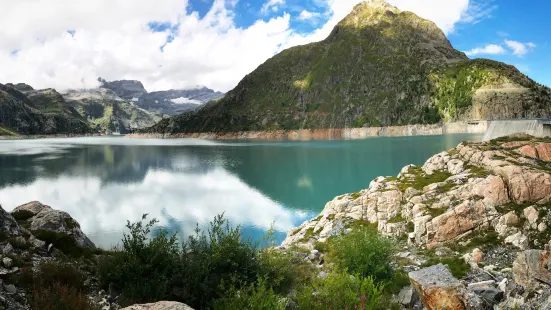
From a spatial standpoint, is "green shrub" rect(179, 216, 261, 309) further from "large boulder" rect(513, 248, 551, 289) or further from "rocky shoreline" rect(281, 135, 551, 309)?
"large boulder" rect(513, 248, 551, 289)

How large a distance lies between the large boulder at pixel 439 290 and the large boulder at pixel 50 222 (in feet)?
50.4

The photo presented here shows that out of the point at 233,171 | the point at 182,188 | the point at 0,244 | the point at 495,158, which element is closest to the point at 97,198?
the point at 182,188

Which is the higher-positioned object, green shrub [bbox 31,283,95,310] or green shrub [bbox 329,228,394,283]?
green shrub [bbox 31,283,95,310]

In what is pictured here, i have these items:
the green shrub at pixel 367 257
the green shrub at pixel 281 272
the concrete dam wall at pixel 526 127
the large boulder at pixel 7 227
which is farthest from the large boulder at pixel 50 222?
the concrete dam wall at pixel 526 127

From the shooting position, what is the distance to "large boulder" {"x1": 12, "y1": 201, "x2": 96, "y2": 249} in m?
16.9

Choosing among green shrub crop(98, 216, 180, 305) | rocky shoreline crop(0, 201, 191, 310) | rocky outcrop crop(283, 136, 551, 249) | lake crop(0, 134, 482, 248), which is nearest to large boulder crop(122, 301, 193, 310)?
rocky shoreline crop(0, 201, 191, 310)

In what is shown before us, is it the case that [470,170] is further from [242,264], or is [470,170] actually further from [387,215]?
[242,264]

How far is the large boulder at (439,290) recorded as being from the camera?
10727mm

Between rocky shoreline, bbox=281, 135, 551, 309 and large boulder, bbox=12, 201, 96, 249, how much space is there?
13.2 m

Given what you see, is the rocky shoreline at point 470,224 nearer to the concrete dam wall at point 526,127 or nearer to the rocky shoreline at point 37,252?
the rocky shoreline at point 37,252

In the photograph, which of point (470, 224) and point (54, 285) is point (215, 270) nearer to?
point (54, 285)

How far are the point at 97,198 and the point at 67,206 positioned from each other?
529cm

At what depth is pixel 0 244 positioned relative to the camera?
12.7 m

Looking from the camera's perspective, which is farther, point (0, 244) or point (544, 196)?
point (544, 196)
